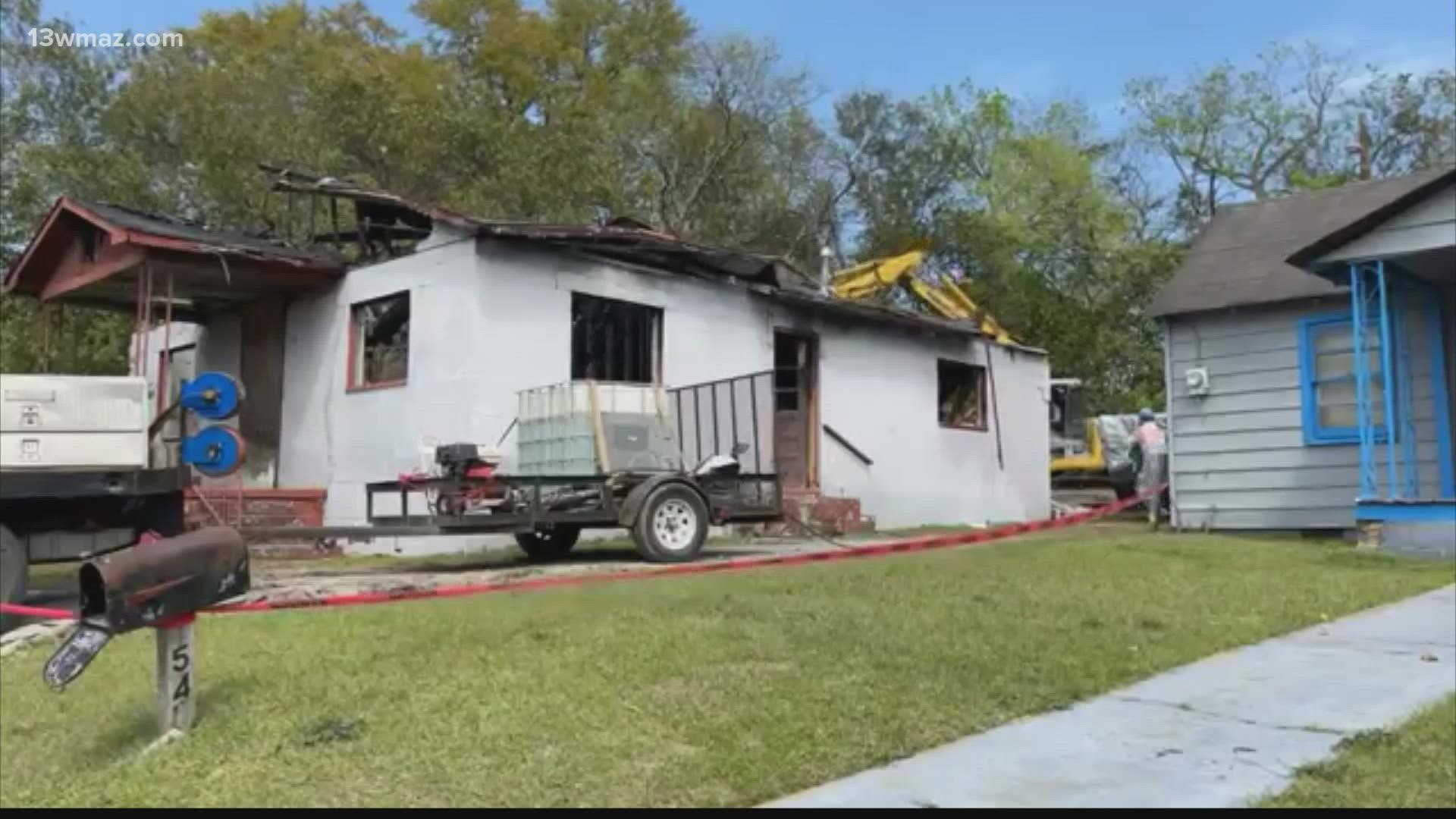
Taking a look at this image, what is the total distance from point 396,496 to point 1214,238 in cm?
1026

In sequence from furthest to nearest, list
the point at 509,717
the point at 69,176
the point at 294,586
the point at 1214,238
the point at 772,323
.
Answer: the point at 69,176, the point at 772,323, the point at 1214,238, the point at 294,586, the point at 509,717

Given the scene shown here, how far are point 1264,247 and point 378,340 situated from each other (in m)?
10.5

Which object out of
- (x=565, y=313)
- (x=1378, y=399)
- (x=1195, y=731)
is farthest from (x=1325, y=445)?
(x=1195, y=731)

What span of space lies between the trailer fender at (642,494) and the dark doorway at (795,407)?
5.29m

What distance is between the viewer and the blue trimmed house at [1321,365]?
11.5 m

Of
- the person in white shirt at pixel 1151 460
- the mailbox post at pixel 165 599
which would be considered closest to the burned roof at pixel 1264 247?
the person in white shirt at pixel 1151 460

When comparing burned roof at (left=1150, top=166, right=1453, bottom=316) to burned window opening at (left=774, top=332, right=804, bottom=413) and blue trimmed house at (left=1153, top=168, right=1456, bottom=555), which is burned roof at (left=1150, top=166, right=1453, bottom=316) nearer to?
blue trimmed house at (left=1153, top=168, right=1456, bottom=555)

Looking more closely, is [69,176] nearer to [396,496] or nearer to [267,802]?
[396,496]

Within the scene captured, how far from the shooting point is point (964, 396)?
20281 millimetres

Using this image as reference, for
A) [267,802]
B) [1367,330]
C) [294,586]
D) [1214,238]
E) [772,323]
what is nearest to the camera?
[267,802]

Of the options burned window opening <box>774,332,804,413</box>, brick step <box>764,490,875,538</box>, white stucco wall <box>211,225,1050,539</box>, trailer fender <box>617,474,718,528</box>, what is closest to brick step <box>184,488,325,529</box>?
white stucco wall <box>211,225,1050,539</box>

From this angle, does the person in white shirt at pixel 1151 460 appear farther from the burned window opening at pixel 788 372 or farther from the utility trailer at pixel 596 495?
the utility trailer at pixel 596 495

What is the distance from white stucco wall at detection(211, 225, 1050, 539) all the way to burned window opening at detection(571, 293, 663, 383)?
0.17 metres

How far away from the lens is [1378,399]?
503 inches
